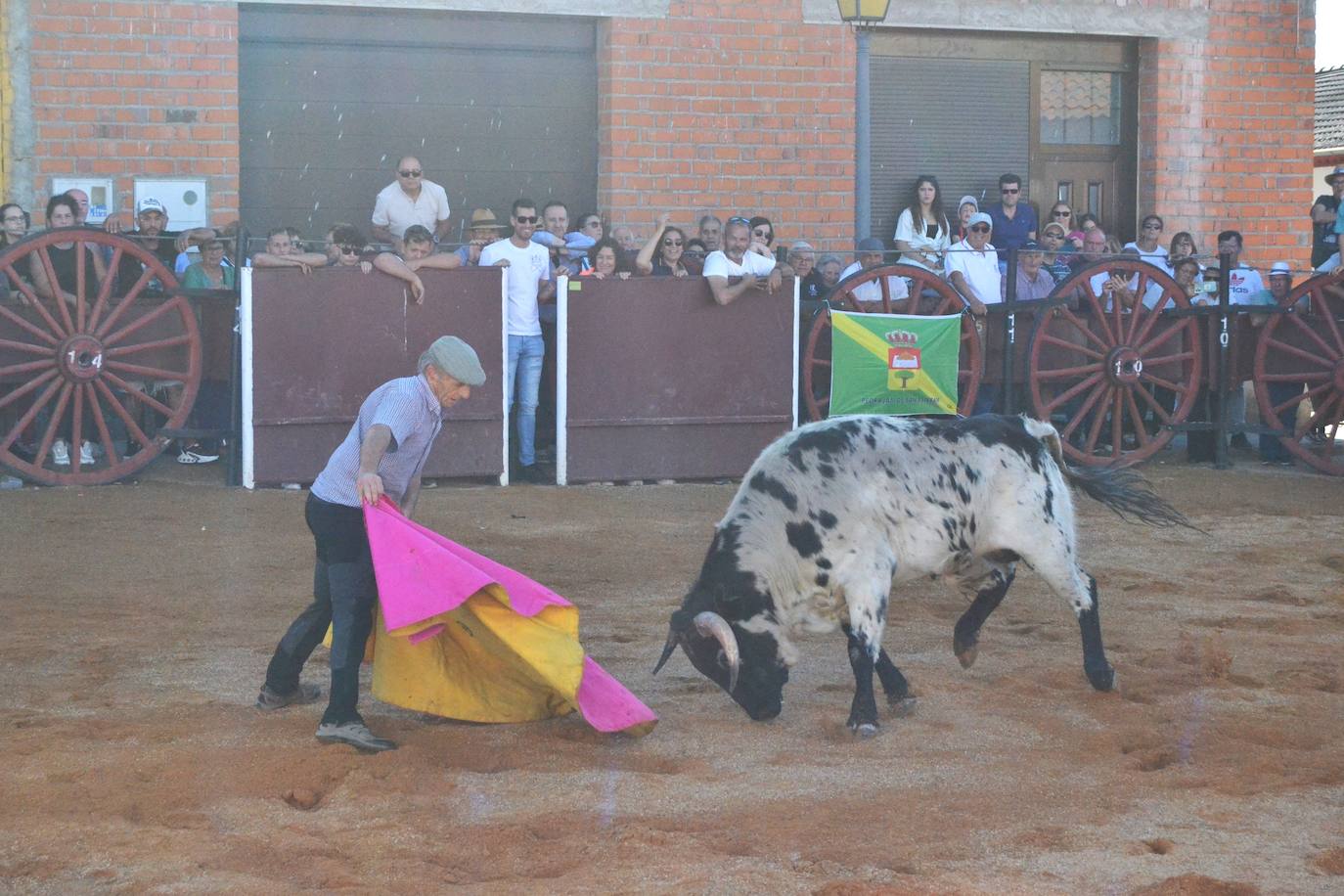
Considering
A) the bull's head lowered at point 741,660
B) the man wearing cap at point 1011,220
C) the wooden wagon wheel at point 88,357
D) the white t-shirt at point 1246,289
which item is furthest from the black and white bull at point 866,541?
the white t-shirt at point 1246,289

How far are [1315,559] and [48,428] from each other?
7.74 meters

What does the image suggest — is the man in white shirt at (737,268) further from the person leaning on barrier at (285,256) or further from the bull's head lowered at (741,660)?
the bull's head lowered at (741,660)

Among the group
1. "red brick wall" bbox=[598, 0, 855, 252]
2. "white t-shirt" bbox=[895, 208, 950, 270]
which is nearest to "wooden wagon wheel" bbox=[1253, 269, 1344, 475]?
"white t-shirt" bbox=[895, 208, 950, 270]

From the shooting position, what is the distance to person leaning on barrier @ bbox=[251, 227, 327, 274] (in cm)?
1098

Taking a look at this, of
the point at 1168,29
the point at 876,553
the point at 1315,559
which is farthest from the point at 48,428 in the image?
the point at 1168,29

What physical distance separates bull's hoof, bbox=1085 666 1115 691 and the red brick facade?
8.71 meters

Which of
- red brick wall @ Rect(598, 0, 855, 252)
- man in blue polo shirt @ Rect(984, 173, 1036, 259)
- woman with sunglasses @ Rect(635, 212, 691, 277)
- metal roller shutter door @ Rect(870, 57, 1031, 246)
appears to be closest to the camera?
woman with sunglasses @ Rect(635, 212, 691, 277)

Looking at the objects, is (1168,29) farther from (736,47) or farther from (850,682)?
(850,682)

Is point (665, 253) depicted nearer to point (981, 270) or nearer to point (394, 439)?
point (981, 270)

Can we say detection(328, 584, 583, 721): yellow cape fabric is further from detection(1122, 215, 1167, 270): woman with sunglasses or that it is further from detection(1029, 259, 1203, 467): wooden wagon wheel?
detection(1122, 215, 1167, 270): woman with sunglasses

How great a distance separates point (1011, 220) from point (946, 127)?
75.3 inches

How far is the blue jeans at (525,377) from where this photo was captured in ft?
37.7

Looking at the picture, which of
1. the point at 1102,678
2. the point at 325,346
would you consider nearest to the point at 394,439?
the point at 1102,678

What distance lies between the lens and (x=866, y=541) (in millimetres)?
5691
